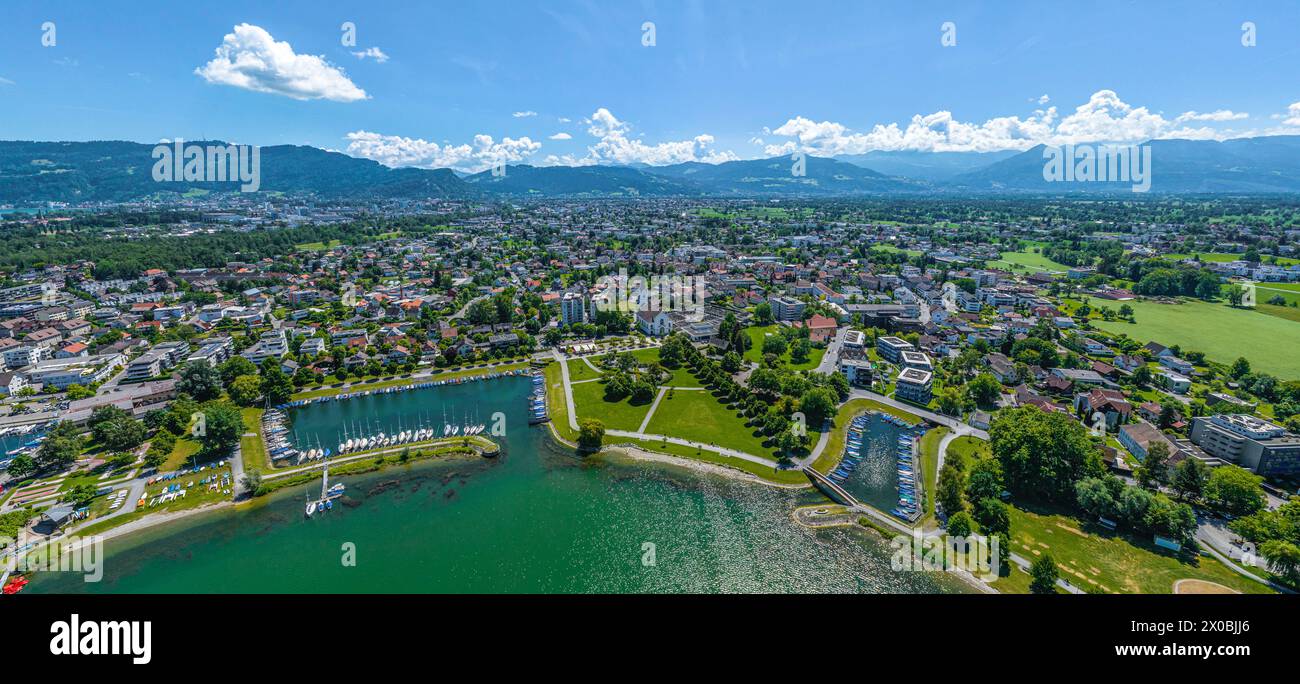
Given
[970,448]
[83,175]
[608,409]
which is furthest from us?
[83,175]

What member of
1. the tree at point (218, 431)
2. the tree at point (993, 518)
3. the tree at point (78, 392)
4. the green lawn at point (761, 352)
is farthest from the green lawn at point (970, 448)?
the tree at point (78, 392)

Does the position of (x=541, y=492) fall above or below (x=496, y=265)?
below

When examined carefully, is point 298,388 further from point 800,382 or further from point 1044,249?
point 1044,249

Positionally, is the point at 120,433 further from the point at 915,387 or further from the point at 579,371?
the point at 915,387

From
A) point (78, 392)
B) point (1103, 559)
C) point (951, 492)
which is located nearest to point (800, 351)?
point (951, 492)

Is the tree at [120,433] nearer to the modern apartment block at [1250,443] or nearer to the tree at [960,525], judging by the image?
the tree at [960,525]
